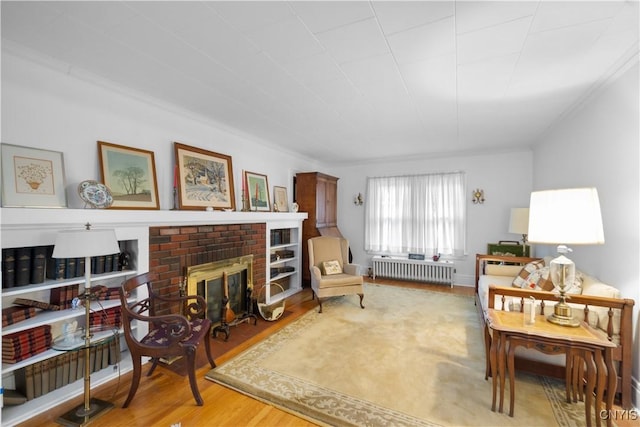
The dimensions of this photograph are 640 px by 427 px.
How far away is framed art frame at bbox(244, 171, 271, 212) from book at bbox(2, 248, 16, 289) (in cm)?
255

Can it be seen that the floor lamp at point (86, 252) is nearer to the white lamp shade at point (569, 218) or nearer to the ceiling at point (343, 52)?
the ceiling at point (343, 52)

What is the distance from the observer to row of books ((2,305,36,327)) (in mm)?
1855

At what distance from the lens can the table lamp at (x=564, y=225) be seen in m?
1.78

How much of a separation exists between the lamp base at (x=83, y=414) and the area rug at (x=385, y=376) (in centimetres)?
71

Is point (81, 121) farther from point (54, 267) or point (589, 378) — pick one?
point (589, 378)

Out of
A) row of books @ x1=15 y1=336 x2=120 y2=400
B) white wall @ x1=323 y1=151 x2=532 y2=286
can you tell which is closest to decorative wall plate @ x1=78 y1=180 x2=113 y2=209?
row of books @ x1=15 y1=336 x2=120 y2=400

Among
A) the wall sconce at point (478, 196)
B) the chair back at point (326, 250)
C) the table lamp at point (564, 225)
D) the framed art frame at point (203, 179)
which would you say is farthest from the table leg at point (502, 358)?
the wall sconce at point (478, 196)

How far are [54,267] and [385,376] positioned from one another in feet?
9.04

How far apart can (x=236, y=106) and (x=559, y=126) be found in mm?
4052

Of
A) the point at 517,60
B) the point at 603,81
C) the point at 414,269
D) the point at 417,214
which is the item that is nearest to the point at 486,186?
the point at 417,214

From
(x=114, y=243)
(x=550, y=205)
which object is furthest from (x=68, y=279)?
(x=550, y=205)

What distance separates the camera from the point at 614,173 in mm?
2311

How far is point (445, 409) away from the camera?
6.43 feet

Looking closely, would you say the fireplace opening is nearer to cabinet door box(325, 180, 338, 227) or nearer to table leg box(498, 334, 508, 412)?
cabinet door box(325, 180, 338, 227)
